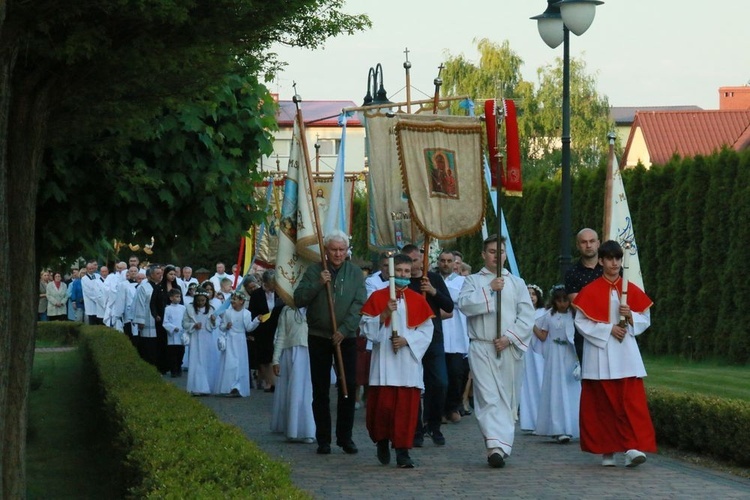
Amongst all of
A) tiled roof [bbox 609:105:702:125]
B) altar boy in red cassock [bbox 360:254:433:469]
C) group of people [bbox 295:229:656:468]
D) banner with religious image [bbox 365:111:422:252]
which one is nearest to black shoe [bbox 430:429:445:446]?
group of people [bbox 295:229:656:468]

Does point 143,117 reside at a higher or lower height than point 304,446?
higher

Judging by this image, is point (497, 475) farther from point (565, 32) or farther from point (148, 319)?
point (148, 319)

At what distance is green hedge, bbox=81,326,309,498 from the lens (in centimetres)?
687

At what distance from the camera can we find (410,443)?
11.2m

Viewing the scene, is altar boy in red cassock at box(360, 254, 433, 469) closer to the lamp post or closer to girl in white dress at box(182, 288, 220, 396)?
the lamp post

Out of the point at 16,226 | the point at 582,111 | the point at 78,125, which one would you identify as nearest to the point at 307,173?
the point at 78,125

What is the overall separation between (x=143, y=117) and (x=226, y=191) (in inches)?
151

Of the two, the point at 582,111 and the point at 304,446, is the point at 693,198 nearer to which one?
the point at 304,446

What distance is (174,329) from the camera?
81.8 feet

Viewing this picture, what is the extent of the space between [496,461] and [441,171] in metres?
3.22

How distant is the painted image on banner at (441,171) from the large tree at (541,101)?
41.8 m

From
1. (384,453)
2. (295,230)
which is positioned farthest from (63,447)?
(384,453)

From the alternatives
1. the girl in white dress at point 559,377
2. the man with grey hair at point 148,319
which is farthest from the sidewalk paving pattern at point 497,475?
the man with grey hair at point 148,319

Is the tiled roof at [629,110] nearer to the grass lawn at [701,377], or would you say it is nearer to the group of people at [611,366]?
the grass lawn at [701,377]
